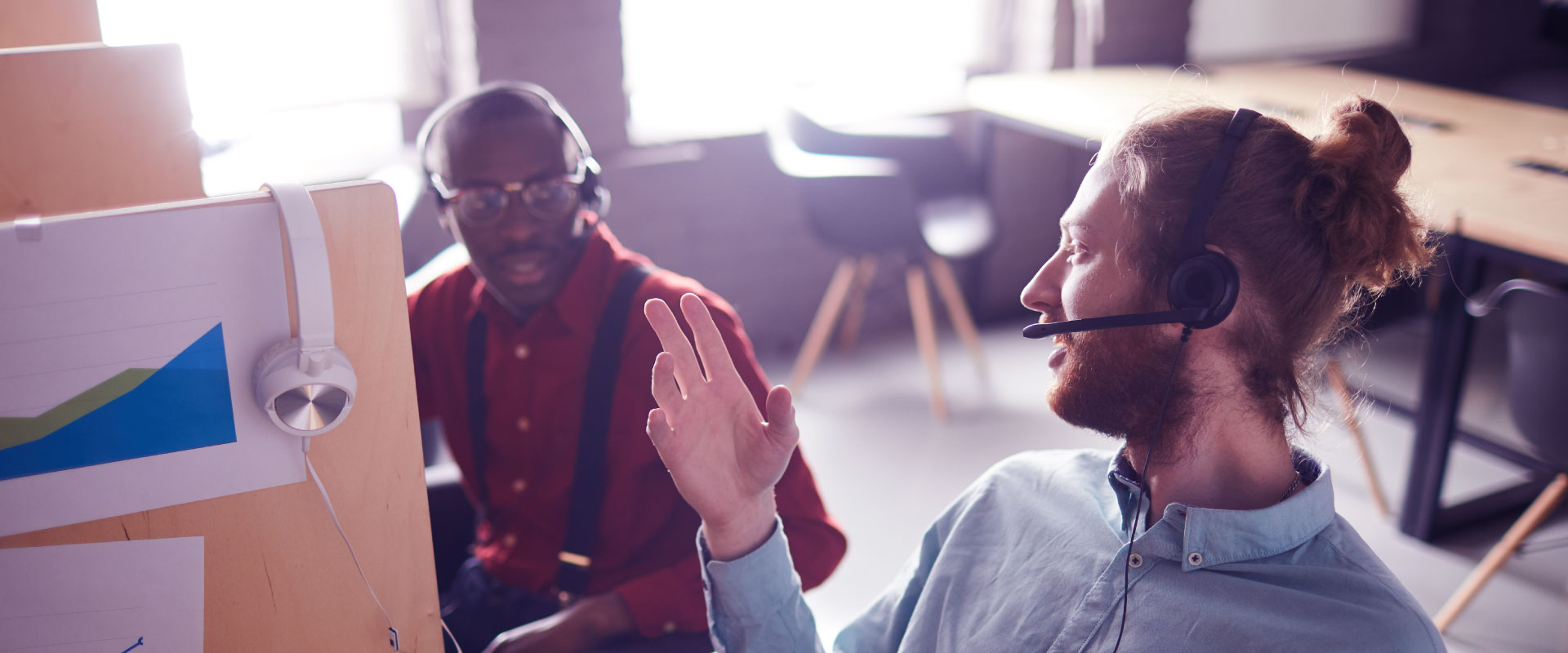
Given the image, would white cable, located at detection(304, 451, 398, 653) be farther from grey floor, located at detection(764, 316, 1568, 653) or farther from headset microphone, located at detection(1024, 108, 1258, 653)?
grey floor, located at detection(764, 316, 1568, 653)

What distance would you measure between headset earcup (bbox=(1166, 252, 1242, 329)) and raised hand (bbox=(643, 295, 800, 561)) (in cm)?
35

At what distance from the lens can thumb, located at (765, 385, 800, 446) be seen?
95 cm

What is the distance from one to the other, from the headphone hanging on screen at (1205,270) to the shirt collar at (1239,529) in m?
0.16

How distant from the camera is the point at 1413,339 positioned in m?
3.72

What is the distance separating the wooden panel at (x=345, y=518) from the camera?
0.79m

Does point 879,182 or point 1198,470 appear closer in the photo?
point 1198,470

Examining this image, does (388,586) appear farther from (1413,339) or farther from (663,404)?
(1413,339)

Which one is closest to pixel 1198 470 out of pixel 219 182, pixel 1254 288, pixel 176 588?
pixel 1254 288

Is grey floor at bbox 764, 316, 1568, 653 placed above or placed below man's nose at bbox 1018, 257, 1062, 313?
below

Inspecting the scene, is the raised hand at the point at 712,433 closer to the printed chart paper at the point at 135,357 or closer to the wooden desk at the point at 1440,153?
the printed chart paper at the point at 135,357

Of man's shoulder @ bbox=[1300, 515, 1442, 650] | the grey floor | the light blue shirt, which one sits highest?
man's shoulder @ bbox=[1300, 515, 1442, 650]

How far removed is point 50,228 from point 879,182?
248 centimetres

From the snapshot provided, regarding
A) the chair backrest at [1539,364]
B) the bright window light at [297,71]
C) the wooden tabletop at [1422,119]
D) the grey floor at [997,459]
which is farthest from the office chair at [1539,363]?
the bright window light at [297,71]

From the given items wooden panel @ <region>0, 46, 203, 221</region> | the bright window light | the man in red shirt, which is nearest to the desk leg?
the man in red shirt
